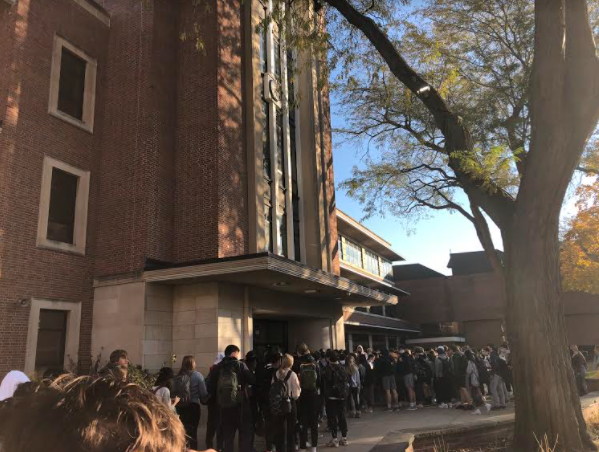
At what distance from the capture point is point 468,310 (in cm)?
4731

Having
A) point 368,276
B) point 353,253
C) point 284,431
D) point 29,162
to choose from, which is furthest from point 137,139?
point 368,276

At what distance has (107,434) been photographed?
99 centimetres

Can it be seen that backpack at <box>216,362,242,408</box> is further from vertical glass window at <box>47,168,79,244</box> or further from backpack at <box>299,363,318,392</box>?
vertical glass window at <box>47,168,79,244</box>

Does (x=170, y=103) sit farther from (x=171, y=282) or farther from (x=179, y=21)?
(x=171, y=282)

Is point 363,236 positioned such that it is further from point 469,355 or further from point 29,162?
point 29,162

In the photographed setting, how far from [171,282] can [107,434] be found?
44.0 ft

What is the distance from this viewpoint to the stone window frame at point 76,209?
13.2 m

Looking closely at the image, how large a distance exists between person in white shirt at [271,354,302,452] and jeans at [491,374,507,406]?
834 cm

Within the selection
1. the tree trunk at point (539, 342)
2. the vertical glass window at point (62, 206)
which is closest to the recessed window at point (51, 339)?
the vertical glass window at point (62, 206)

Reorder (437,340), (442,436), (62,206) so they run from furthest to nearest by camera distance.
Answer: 1. (437,340)
2. (62,206)
3. (442,436)

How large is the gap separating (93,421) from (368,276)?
1434 inches

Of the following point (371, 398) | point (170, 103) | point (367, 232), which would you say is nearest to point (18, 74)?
point (170, 103)

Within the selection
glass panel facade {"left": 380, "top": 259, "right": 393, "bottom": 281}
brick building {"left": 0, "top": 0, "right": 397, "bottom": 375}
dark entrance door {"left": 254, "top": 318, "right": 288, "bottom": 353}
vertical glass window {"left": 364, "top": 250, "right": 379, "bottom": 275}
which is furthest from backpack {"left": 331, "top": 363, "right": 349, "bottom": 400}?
glass panel facade {"left": 380, "top": 259, "right": 393, "bottom": 281}

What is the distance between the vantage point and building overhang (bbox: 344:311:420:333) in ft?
105
